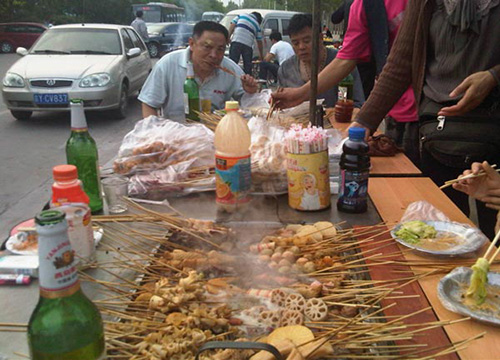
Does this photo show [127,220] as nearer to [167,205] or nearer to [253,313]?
[167,205]

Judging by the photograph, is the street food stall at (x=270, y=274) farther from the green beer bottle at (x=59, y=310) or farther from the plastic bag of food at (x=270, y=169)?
the green beer bottle at (x=59, y=310)

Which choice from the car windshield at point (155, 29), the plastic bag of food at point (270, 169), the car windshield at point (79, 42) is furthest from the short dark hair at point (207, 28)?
the car windshield at point (155, 29)

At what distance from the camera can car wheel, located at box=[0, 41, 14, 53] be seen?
21.6 meters

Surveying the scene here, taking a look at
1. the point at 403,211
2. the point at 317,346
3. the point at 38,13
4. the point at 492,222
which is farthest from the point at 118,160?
the point at 38,13

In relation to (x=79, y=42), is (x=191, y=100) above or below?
below

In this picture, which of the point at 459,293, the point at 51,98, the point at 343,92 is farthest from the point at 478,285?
the point at 51,98

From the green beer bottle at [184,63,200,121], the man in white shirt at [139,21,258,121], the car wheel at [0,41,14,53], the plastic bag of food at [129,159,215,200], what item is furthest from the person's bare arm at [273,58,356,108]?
the car wheel at [0,41,14,53]

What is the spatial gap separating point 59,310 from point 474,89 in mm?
1948

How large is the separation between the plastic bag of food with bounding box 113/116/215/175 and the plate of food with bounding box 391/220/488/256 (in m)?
0.98

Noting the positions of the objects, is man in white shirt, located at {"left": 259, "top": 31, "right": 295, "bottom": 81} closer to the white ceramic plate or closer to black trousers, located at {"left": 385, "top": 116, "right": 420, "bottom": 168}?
black trousers, located at {"left": 385, "top": 116, "right": 420, "bottom": 168}

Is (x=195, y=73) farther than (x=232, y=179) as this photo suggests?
Yes

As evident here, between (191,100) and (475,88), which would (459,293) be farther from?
(191,100)

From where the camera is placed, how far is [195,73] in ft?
12.5

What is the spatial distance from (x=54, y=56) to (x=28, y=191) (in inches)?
166
